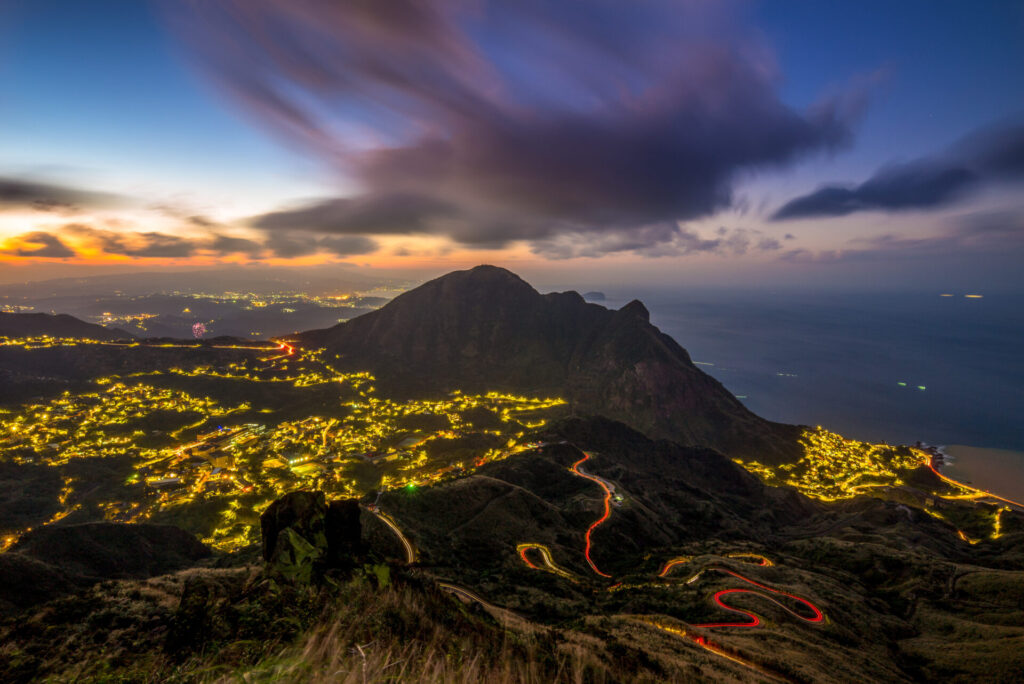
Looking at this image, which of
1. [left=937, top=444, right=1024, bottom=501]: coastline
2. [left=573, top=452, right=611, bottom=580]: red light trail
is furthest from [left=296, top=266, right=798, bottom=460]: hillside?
[left=573, top=452, right=611, bottom=580]: red light trail

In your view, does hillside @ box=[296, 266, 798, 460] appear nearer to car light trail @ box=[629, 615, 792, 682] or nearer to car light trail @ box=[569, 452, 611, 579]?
car light trail @ box=[569, 452, 611, 579]

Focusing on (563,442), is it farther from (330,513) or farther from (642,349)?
(642,349)

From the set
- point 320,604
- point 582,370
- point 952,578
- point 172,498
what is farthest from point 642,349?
point 320,604

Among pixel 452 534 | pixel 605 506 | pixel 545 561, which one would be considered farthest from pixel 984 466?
pixel 452 534

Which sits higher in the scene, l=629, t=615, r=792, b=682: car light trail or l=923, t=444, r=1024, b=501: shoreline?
l=629, t=615, r=792, b=682: car light trail

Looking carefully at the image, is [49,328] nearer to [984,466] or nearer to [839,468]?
[839,468]

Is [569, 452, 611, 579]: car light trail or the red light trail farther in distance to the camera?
[569, 452, 611, 579]: car light trail

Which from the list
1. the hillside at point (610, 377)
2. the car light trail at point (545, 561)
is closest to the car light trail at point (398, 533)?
the car light trail at point (545, 561)
